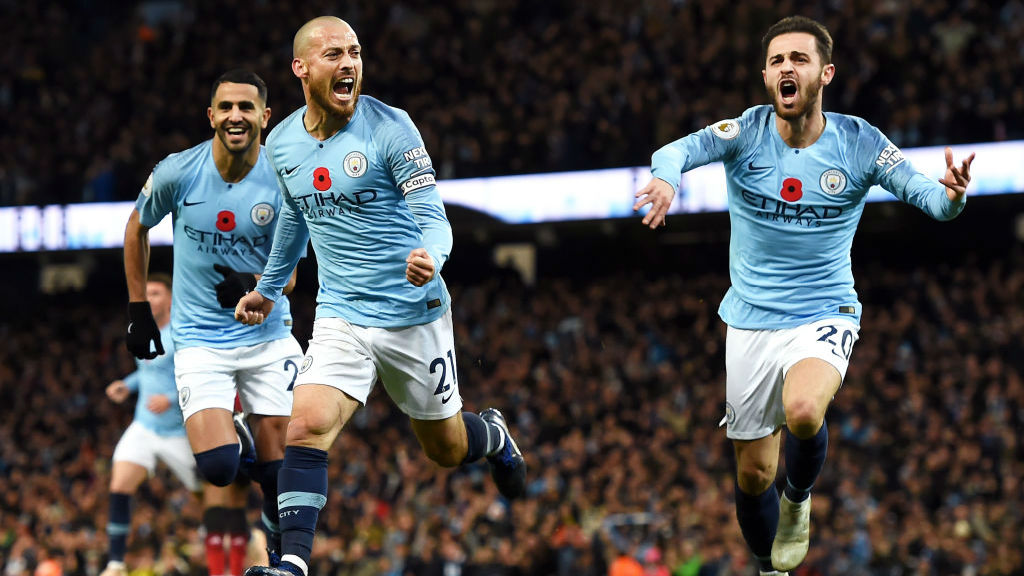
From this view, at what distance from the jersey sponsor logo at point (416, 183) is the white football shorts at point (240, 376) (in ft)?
6.94

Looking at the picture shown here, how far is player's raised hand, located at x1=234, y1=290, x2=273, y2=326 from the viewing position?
23.2ft

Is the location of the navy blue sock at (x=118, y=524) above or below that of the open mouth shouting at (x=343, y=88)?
below

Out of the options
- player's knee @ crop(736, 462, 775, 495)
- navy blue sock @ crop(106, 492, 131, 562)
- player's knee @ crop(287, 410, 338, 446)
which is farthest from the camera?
navy blue sock @ crop(106, 492, 131, 562)

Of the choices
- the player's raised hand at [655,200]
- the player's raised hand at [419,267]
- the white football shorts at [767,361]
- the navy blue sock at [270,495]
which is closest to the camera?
the player's raised hand at [419,267]

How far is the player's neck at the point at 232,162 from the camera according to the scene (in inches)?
323

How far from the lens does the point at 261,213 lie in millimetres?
8148

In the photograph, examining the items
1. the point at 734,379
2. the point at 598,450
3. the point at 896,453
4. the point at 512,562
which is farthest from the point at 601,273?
the point at 734,379

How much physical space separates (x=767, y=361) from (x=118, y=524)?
5916mm

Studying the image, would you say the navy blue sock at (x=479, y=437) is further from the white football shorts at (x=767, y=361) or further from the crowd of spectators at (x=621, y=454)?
the crowd of spectators at (x=621, y=454)

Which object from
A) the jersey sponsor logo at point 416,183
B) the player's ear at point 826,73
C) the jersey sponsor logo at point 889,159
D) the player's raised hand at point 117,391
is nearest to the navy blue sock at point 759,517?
the jersey sponsor logo at point 889,159

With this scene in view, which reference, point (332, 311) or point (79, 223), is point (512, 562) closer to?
point (332, 311)

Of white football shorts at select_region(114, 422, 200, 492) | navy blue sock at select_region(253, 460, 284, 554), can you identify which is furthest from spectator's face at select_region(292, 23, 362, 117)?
white football shorts at select_region(114, 422, 200, 492)

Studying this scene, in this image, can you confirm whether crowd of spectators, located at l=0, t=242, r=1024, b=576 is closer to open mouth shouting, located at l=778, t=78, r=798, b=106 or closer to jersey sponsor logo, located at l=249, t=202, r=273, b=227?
jersey sponsor logo, located at l=249, t=202, r=273, b=227

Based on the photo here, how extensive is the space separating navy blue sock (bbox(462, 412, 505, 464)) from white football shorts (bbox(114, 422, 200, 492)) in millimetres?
3921
